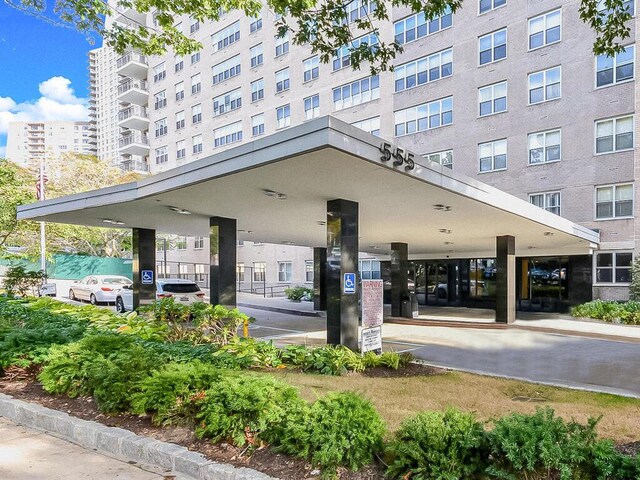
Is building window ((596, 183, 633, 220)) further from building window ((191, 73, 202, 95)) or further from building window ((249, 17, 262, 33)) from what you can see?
building window ((191, 73, 202, 95))

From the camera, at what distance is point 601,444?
342 cm

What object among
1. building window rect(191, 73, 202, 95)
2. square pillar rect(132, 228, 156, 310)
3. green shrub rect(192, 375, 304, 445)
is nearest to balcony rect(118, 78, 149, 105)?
building window rect(191, 73, 202, 95)

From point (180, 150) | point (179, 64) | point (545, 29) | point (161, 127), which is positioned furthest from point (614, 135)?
point (161, 127)

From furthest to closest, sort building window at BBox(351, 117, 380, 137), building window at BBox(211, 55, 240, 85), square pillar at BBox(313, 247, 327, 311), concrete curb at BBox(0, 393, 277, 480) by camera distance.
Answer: building window at BBox(211, 55, 240, 85) → building window at BBox(351, 117, 380, 137) → square pillar at BBox(313, 247, 327, 311) → concrete curb at BBox(0, 393, 277, 480)

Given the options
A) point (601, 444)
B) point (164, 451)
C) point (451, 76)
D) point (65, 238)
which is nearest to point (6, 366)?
point (164, 451)

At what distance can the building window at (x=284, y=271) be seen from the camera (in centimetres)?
4094

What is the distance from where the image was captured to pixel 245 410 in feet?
15.0

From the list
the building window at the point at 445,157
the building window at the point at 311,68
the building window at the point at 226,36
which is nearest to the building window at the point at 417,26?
the building window at the point at 311,68

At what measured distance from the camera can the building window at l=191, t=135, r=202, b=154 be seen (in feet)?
153

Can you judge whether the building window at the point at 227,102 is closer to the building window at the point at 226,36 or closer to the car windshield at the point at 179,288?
the building window at the point at 226,36

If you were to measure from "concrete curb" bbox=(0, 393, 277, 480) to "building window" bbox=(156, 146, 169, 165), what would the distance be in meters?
47.6

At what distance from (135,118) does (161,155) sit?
586 cm

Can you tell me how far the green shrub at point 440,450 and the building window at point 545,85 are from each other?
81.5ft

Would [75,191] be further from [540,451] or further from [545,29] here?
[540,451]
